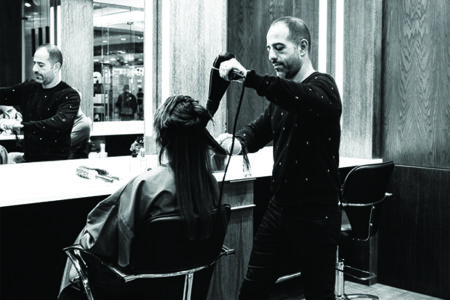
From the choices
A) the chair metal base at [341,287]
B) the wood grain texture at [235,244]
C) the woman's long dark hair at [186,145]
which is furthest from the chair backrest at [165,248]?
the chair metal base at [341,287]

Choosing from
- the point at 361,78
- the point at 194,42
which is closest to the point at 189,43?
the point at 194,42

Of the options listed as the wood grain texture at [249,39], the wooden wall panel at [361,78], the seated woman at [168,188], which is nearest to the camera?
the seated woman at [168,188]

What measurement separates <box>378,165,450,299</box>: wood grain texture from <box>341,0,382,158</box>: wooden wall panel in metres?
0.35

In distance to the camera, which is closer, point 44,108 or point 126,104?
point 44,108

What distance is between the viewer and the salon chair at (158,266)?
68.6 inches

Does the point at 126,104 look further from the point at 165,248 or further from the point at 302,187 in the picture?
the point at 165,248

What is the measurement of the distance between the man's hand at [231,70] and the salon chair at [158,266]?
17.7 inches

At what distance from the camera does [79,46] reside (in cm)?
313

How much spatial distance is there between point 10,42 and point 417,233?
2727 mm

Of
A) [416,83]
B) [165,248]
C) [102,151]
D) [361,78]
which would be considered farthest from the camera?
[361,78]

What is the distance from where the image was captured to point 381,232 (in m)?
3.97

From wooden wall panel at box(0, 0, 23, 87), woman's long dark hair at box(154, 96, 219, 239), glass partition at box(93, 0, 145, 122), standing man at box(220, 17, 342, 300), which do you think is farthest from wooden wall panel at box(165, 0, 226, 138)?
woman's long dark hair at box(154, 96, 219, 239)

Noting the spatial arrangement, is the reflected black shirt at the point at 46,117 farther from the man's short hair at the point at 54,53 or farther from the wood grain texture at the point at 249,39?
the wood grain texture at the point at 249,39

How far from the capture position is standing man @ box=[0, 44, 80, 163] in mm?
2955
